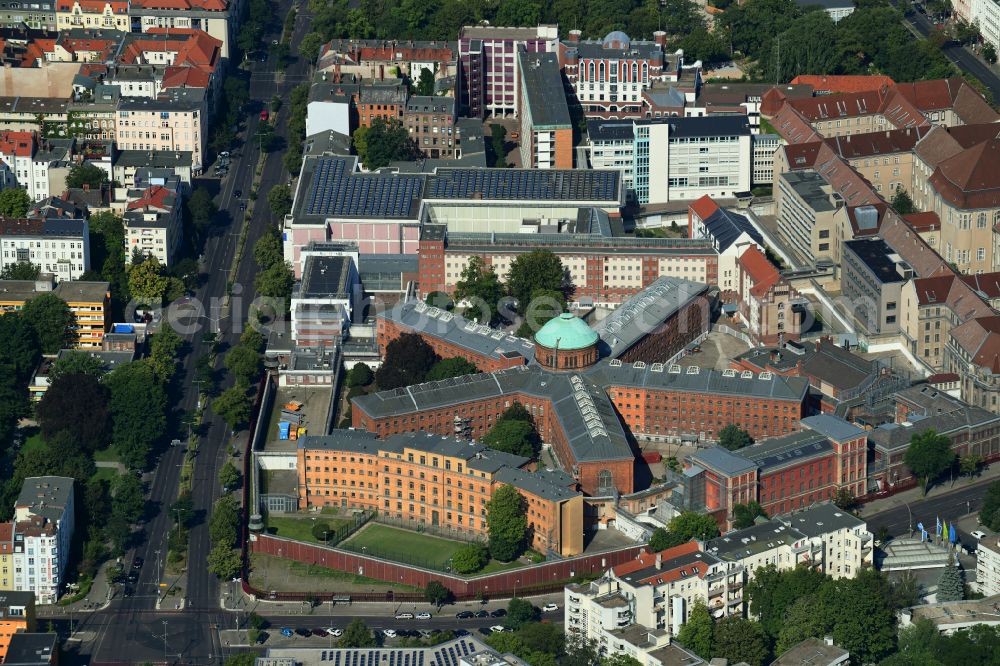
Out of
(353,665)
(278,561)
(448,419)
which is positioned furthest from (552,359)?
(353,665)

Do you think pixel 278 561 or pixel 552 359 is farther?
pixel 552 359

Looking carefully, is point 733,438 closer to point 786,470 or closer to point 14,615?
point 786,470

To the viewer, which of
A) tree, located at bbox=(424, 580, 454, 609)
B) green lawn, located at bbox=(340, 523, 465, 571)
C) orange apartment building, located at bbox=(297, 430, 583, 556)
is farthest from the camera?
green lawn, located at bbox=(340, 523, 465, 571)

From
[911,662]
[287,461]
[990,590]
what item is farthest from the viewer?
[287,461]

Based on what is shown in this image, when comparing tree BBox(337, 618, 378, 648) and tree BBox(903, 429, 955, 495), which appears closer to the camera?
tree BBox(337, 618, 378, 648)

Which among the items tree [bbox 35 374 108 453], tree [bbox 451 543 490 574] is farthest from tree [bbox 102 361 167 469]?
tree [bbox 451 543 490 574]

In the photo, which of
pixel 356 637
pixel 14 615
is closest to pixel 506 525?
pixel 356 637

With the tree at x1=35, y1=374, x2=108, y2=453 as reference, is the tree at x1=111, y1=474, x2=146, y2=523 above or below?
below

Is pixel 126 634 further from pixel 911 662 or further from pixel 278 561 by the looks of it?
pixel 911 662

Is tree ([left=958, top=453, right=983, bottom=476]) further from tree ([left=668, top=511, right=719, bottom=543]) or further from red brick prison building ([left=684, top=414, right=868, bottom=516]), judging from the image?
tree ([left=668, top=511, right=719, bottom=543])
